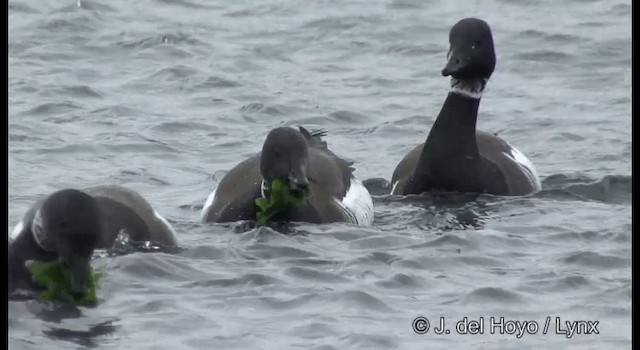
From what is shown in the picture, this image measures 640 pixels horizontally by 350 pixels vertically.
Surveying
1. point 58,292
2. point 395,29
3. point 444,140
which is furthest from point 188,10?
point 58,292

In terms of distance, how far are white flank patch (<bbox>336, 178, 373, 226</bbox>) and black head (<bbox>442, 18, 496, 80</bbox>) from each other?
123 centimetres

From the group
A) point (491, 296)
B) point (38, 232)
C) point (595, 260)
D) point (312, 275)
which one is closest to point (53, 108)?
point (312, 275)

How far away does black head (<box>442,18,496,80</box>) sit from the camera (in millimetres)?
14469

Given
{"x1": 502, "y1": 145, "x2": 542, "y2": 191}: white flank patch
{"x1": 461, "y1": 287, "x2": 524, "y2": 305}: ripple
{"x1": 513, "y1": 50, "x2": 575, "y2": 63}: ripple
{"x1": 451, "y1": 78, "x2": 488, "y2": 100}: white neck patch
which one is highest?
{"x1": 451, "y1": 78, "x2": 488, "y2": 100}: white neck patch

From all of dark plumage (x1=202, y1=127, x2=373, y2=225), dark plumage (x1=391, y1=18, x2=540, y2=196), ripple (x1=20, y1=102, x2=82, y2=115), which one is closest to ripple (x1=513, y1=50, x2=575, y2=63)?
dark plumage (x1=391, y1=18, x2=540, y2=196)

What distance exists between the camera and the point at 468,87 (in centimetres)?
1480

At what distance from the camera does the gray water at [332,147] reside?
1092 centimetres

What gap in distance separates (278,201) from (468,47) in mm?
2389

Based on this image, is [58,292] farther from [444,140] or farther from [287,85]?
[287,85]

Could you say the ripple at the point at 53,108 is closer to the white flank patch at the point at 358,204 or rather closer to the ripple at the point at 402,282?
the white flank patch at the point at 358,204

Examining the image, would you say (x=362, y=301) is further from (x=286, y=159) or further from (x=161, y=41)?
(x=161, y=41)

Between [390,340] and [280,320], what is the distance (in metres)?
0.71

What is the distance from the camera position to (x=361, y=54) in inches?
779

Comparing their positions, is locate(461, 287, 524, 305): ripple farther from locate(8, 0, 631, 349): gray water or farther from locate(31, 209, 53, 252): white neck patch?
locate(31, 209, 53, 252): white neck patch
